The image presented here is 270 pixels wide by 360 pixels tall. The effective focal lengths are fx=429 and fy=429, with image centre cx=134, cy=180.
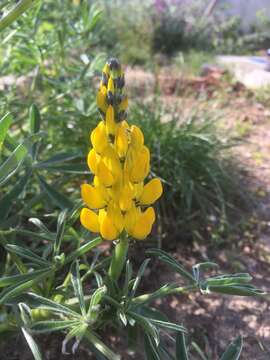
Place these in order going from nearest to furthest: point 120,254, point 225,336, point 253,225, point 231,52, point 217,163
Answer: point 120,254, point 225,336, point 253,225, point 217,163, point 231,52

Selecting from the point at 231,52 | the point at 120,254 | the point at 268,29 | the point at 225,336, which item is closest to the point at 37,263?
the point at 120,254

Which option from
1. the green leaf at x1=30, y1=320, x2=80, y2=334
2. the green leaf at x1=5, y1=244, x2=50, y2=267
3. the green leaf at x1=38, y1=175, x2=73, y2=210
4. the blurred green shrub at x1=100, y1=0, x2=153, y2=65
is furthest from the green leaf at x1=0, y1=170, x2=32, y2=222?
the blurred green shrub at x1=100, y1=0, x2=153, y2=65

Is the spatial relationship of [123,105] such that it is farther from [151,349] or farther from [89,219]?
[151,349]

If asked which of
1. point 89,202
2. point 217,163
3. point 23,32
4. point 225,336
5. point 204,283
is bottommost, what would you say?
point 225,336

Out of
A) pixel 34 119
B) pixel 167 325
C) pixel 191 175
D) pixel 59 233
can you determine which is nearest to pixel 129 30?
pixel 191 175

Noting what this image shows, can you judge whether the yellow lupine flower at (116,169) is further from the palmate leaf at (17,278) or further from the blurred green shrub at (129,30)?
the blurred green shrub at (129,30)

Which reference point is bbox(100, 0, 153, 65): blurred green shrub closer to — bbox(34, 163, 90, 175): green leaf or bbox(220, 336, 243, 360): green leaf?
bbox(34, 163, 90, 175): green leaf

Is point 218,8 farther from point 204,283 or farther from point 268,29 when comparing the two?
point 204,283
